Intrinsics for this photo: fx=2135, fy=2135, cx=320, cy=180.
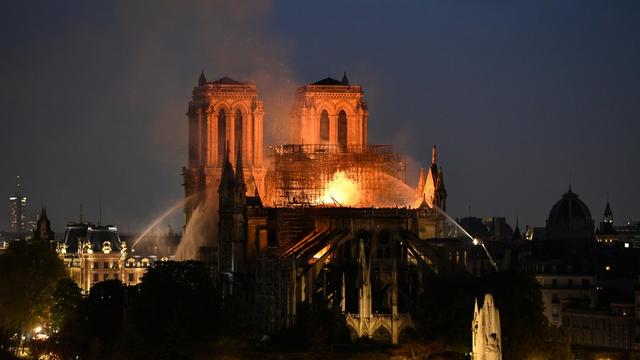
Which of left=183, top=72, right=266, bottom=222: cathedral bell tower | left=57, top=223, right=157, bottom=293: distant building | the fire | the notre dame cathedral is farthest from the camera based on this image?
left=57, top=223, right=157, bottom=293: distant building

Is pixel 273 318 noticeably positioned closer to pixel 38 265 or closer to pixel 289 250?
pixel 289 250

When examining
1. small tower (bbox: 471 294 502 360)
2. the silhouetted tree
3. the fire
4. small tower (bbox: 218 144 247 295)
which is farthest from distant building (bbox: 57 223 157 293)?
small tower (bbox: 471 294 502 360)

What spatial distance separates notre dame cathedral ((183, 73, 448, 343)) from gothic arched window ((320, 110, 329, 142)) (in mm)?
75

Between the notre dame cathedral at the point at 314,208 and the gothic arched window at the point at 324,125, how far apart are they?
7cm

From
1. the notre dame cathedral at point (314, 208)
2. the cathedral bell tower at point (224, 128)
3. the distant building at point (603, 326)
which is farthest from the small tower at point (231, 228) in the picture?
the distant building at point (603, 326)

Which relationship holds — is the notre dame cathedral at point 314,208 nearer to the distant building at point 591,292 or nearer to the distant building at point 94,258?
the distant building at point 591,292

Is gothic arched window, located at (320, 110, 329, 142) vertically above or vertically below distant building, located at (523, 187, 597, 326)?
above

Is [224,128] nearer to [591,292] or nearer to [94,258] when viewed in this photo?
[591,292]

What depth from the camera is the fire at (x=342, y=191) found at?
491 feet

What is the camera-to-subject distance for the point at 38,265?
150375 millimetres

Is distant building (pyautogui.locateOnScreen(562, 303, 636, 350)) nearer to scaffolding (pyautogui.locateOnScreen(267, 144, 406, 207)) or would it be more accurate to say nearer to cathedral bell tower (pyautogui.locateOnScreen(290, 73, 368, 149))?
scaffolding (pyautogui.locateOnScreen(267, 144, 406, 207))

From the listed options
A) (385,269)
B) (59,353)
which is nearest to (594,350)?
(385,269)

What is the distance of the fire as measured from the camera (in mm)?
149625

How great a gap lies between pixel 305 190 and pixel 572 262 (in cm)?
2098
